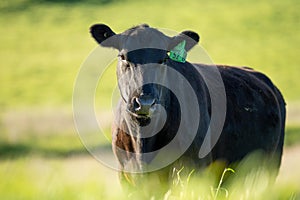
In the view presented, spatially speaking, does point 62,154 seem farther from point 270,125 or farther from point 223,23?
point 223,23

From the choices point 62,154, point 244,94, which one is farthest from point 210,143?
point 62,154

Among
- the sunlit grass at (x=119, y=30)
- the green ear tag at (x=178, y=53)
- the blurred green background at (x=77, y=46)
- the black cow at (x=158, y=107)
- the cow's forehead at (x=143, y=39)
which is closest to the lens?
the black cow at (x=158, y=107)

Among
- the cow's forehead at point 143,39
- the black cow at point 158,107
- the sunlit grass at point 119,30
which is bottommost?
the sunlit grass at point 119,30

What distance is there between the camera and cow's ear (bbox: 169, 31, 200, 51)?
7.41 metres

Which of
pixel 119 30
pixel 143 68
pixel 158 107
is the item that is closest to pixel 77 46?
pixel 119 30

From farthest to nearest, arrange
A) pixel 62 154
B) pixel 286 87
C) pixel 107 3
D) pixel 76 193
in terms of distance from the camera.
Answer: pixel 107 3
pixel 286 87
pixel 62 154
pixel 76 193

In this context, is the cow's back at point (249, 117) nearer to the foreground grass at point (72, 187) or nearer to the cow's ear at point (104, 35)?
the cow's ear at point (104, 35)

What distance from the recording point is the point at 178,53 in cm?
738

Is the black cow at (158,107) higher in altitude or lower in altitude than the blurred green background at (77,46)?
higher

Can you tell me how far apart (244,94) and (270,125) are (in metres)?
0.59

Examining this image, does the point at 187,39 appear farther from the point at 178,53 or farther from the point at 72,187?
the point at 72,187

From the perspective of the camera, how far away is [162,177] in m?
6.85

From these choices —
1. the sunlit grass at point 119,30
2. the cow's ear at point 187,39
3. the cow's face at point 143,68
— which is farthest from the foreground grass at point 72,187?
the sunlit grass at point 119,30

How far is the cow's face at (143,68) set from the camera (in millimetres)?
6312
